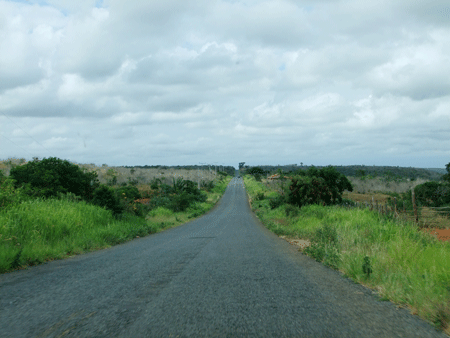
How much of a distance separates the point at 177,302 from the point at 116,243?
35.3ft

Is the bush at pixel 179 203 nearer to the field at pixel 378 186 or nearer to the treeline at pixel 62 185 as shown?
the treeline at pixel 62 185

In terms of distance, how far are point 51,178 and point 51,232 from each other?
8735 millimetres

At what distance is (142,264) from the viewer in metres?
8.42

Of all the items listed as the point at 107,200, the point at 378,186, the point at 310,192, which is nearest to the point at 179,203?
the point at 310,192

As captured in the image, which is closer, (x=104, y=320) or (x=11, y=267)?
(x=104, y=320)

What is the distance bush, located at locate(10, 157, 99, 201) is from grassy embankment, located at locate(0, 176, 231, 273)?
7.45 ft

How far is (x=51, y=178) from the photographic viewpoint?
2044 cm

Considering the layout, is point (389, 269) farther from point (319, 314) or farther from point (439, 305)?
point (319, 314)

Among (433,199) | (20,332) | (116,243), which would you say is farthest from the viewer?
(433,199)

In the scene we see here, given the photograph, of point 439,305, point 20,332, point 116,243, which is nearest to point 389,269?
point 439,305

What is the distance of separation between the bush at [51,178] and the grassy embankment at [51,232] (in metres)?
2.27

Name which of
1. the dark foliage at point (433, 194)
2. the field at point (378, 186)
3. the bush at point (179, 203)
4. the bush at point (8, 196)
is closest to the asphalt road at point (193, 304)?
the bush at point (8, 196)

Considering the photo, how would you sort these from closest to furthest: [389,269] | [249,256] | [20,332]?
[20,332]
[389,269]
[249,256]

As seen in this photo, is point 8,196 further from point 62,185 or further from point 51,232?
point 62,185
